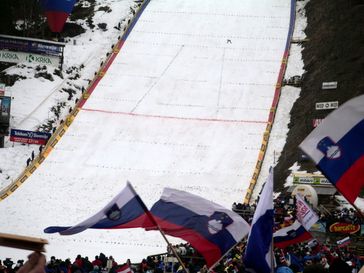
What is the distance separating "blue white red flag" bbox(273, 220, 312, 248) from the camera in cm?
1080

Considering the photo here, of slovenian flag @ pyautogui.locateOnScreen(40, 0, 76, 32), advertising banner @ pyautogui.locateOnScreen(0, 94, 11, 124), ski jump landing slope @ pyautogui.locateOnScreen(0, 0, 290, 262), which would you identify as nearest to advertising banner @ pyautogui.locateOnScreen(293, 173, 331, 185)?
ski jump landing slope @ pyautogui.locateOnScreen(0, 0, 290, 262)

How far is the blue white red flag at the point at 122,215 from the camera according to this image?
8039mm

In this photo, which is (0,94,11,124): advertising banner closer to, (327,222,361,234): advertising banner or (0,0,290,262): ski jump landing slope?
(0,0,290,262): ski jump landing slope

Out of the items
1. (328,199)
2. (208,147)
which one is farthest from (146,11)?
(328,199)

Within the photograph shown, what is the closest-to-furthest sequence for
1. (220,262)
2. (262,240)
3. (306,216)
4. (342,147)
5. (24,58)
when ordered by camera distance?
(342,147) < (262,240) < (306,216) < (220,262) < (24,58)

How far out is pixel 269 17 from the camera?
45250 millimetres

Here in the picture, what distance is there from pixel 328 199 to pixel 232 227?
648 inches

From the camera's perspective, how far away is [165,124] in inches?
1323

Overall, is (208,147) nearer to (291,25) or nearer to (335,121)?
(291,25)

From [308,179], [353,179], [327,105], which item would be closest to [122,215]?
[353,179]

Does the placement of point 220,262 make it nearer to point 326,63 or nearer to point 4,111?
point 4,111

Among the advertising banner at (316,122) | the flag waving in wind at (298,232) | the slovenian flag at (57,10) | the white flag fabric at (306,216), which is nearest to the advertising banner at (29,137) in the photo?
the slovenian flag at (57,10)

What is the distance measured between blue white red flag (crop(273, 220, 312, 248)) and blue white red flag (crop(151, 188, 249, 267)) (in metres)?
2.61

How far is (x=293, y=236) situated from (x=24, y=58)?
70.3ft
